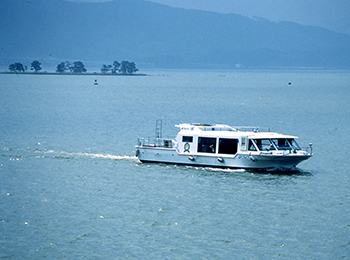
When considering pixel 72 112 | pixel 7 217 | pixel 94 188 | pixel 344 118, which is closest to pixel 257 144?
pixel 94 188

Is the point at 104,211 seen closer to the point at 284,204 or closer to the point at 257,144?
the point at 284,204

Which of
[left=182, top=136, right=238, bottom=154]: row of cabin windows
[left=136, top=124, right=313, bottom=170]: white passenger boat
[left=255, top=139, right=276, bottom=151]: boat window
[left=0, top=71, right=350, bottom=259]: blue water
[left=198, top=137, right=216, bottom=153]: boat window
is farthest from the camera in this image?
[left=198, top=137, right=216, bottom=153]: boat window

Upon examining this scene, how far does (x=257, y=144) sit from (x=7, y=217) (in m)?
25.0

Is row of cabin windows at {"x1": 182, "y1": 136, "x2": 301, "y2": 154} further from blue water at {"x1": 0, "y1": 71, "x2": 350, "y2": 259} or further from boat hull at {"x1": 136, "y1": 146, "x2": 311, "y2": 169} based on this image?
blue water at {"x1": 0, "y1": 71, "x2": 350, "y2": 259}

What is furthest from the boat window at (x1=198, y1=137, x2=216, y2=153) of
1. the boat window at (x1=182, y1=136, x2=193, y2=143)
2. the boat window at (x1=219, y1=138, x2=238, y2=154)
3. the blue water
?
the blue water

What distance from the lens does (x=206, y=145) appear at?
59438mm

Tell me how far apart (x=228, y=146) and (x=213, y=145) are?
1.60 meters

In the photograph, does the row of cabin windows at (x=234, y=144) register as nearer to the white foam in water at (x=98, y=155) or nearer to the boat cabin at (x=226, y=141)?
the boat cabin at (x=226, y=141)

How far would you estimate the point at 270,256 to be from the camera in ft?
119

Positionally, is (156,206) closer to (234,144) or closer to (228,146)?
(228,146)

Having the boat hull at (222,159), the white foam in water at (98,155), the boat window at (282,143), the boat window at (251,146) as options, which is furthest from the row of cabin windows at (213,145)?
the white foam in water at (98,155)

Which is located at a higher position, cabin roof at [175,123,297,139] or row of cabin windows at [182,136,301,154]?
cabin roof at [175,123,297,139]

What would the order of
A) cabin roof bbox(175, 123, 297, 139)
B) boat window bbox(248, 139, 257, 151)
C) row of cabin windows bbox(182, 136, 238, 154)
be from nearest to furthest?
boat window bbox(248, 139, 257, 151)
cabin roof bbox(175, 123, 297, 139)
row of cabin windows bbox(182, 136, 238, 154)

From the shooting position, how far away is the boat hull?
56.0 metres
